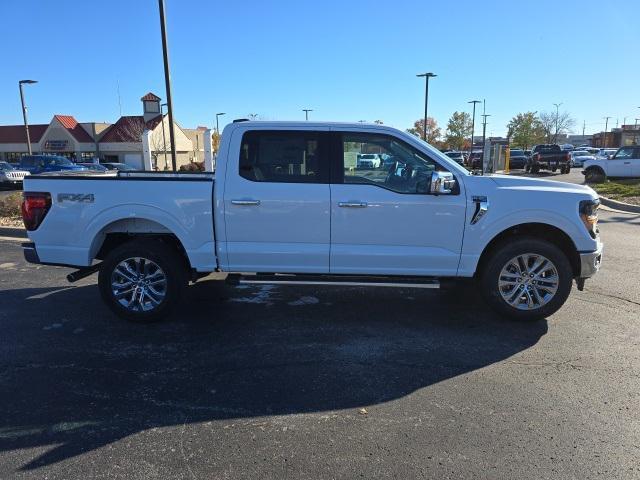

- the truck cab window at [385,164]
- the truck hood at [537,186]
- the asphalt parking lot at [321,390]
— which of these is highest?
the truck cab window at [385,164]

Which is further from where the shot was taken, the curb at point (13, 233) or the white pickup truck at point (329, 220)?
the curb at point (13, 233)

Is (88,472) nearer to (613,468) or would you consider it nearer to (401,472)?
(401,472)

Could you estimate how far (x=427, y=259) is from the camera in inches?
191

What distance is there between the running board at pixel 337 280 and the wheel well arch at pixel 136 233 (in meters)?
0.70

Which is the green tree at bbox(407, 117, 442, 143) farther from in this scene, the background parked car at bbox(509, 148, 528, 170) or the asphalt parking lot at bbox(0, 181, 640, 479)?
the asphalt parking lot at bbox(0, 181, 640, 479)

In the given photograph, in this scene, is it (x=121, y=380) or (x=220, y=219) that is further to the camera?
(x=220, y=219)

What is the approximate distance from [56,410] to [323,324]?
2.50 m

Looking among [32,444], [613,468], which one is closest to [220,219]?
[32,444]

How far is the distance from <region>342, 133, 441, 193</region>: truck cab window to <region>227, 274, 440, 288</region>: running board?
0.90 m

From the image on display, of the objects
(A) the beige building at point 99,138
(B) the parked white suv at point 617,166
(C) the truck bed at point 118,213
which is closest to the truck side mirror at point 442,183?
(C) the truck bed at point 118,213

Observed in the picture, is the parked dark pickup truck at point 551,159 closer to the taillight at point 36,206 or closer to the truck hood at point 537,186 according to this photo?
the truck hood at point 537,186

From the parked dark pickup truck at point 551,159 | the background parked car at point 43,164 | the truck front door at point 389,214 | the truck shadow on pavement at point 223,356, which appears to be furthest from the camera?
the parked dark pickup truck at point 551,159

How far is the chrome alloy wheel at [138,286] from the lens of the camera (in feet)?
16.5

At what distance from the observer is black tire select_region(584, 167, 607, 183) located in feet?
72.9
